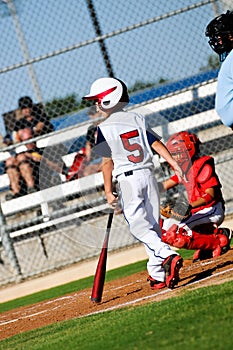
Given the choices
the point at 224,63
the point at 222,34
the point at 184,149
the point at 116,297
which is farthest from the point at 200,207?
the point at 224,63

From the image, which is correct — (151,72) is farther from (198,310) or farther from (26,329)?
(198,310)

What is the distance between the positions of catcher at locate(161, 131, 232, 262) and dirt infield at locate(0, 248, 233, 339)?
17cm

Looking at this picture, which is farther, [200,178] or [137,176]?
[200,178]

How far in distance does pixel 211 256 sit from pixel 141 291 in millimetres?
1346

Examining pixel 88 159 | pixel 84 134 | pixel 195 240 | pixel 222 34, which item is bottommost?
pixel 195 240

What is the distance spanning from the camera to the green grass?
174 inches

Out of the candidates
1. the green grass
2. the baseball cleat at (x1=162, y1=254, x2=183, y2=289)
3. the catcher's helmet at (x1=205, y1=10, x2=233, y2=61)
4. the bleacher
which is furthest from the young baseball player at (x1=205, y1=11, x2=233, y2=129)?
the bleacher

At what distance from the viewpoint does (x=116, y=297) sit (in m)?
8.13

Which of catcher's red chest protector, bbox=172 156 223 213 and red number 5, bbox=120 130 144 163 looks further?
catcher's red chest protector, bbox=172 156 223 213

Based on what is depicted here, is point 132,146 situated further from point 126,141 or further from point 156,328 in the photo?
point 156,328

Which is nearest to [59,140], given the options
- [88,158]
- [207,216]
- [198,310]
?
[88,158]

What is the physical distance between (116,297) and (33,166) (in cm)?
543

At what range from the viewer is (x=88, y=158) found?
13.1 m

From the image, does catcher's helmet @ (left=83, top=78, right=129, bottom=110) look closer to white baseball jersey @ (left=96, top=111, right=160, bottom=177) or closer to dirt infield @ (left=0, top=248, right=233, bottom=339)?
white baseball jersey @ (left=96, top=111, right=160, bottom=177)
